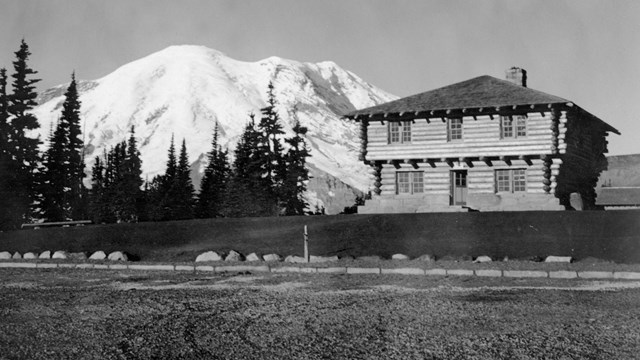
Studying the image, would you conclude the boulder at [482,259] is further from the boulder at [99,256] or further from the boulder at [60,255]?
the boulder at [60,255]

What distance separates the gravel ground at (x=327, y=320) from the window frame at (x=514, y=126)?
2331 cm

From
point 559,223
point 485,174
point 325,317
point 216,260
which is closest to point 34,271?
point 216,260

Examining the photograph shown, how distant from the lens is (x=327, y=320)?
10945 mm

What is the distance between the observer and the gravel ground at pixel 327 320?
8.68 meters

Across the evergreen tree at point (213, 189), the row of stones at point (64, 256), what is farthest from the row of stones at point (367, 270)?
the evergreen tree at point (213, 189)

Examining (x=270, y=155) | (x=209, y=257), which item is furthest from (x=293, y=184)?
(x=209, y=257)

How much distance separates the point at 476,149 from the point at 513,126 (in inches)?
94.2

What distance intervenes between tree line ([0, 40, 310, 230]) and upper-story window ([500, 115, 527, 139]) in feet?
91.3

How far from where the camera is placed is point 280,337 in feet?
31.4

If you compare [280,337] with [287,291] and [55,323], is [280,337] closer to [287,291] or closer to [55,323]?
[55,323]

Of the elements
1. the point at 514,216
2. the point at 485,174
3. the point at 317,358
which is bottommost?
the point at 317,358

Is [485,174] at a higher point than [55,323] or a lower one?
higher

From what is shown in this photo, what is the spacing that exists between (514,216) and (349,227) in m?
6.55

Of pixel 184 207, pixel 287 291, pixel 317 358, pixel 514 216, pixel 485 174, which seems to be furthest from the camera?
pixel 184 207
